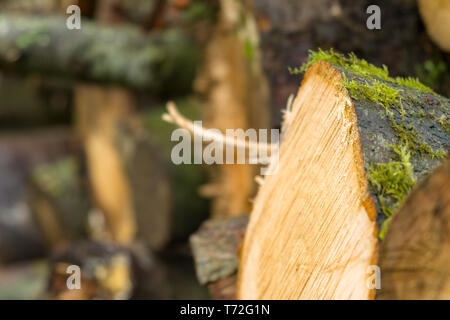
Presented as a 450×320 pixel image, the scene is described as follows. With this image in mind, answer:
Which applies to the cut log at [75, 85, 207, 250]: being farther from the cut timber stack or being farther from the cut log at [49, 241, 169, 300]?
the cut timber stack

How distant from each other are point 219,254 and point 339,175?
599 millimetres

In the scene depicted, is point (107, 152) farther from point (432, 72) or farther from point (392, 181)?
point (392, 181)

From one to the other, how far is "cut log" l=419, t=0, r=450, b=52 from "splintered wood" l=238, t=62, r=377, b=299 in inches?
23.4

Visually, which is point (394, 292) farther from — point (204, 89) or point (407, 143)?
point (204, 89)

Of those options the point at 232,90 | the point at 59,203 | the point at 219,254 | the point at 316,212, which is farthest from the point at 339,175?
the point at 59,203

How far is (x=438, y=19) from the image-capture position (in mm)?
1369

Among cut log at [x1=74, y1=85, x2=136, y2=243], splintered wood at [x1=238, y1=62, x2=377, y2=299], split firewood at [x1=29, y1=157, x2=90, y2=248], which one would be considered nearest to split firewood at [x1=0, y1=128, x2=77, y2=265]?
split firewood at [x1=29, y1=157, x2=90, y2=248]

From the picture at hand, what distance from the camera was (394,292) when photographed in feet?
2.36

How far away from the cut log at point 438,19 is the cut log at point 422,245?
860 millimetres

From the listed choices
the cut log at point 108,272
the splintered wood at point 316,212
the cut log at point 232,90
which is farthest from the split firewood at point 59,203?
the splintered wood at point 316,212

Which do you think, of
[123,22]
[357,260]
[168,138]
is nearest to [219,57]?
[168,138]

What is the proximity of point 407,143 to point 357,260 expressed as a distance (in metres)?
0.28

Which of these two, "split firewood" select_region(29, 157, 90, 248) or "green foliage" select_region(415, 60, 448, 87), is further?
"split firewood" select_region(29, 157, 90, 248)

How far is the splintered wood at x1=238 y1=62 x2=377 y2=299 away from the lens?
2.71ft
